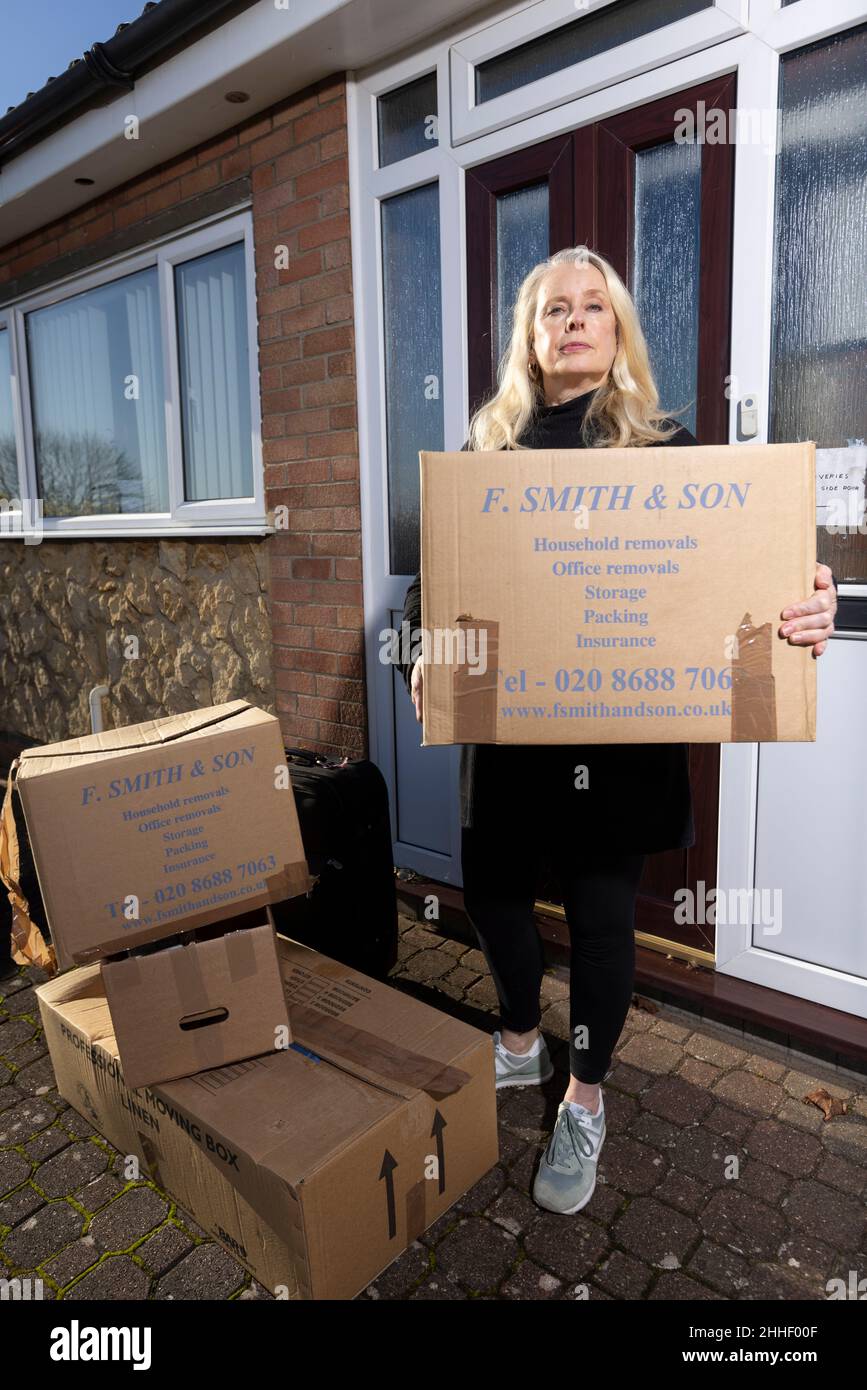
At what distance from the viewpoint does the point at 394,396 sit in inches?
127

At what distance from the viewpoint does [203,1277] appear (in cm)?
171

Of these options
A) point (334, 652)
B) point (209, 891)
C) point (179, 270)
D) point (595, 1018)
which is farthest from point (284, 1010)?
point (179, 270)

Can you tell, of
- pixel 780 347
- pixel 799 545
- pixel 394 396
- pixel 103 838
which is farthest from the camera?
pixel 394 396

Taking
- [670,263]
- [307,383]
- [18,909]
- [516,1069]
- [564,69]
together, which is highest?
[564,69]

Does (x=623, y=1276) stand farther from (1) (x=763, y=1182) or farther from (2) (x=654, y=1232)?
(1) (x=763, y=1182)

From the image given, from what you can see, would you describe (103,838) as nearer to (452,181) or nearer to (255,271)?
(452,181)

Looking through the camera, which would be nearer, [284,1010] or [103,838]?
[103,838]

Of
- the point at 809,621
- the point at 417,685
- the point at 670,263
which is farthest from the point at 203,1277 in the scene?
the point at 670,263

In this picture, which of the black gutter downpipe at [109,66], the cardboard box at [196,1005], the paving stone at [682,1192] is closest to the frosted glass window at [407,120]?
the black gutter downpipe at [109,66]

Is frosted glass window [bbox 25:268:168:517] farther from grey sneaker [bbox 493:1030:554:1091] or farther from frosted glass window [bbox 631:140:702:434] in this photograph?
grey sneaker [bbox 493:1030:554:1091]

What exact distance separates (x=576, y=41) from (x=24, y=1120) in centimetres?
336

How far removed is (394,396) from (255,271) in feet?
3.06

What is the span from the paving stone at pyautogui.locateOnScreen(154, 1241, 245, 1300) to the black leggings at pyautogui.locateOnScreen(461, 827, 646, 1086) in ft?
2.65
